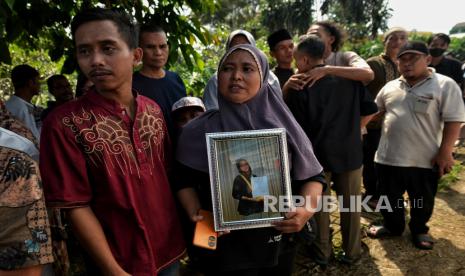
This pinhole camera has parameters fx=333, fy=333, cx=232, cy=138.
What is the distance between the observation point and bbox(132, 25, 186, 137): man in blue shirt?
233cm

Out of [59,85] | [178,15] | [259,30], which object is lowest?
[59,85]

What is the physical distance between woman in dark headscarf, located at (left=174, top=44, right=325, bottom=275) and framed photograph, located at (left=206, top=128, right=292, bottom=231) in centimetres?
11

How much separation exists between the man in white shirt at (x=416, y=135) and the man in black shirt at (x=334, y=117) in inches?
19.0

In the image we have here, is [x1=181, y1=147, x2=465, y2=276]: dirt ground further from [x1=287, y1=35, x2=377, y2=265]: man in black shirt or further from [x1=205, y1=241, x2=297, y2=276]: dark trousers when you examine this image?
[x1=205, y1=241, x2=297, y2=276]: dark trousers

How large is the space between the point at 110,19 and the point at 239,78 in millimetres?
590

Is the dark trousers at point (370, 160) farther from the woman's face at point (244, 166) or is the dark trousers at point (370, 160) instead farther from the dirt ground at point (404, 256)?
the woman's face at point (244, 166)

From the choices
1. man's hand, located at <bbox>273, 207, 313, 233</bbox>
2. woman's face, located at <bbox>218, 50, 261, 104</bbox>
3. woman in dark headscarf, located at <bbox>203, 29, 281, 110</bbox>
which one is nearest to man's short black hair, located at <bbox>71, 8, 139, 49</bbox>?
woman's face, located at <bbox>218, 50, 261, 104</bbox>

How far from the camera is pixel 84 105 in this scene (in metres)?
1.30

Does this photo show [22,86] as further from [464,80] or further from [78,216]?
[464,80]

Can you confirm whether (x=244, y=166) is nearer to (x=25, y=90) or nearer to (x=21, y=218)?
(x=21, y=218)

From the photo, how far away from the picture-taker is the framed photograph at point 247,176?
1399 millimetres

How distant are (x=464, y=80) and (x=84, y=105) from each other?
252 inches

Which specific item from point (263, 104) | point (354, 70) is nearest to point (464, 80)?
point (354, 70)

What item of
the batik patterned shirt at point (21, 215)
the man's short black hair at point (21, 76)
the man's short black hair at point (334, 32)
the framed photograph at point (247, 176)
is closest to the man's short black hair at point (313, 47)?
the man's short black hair at point (334, 32)
